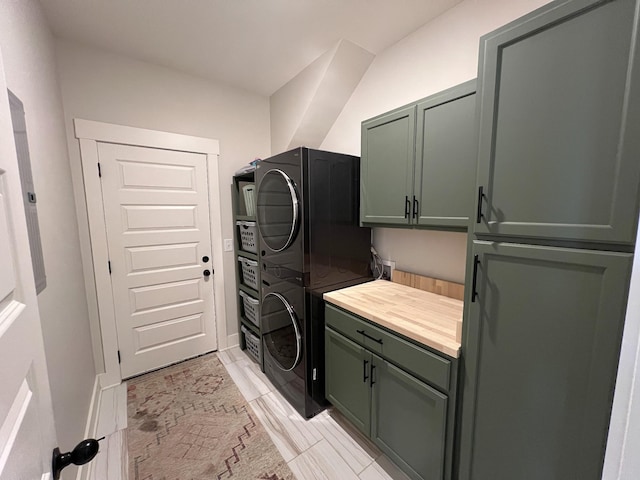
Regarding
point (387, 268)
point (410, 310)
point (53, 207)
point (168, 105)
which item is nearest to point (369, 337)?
point (410, 310)

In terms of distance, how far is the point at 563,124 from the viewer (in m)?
0.80

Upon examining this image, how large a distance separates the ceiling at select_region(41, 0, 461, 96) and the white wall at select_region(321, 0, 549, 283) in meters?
0.10

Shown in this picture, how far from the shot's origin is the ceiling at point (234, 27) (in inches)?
60.6

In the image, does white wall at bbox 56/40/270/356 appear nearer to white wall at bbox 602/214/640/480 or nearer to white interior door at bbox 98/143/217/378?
white interior door at bbox 98/143/217/378

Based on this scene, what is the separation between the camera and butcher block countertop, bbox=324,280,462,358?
1162 mm

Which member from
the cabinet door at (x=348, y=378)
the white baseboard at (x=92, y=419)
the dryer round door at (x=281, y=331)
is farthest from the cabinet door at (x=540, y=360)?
the white baseboard at (x=92, y=419)

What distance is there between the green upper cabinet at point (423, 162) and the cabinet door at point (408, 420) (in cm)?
81

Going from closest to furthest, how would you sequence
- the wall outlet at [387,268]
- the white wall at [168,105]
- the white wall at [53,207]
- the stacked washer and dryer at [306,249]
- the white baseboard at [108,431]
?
the white wall at [53,207] < the white baseboard at [108,431] < the stacked washer and dryer at [306,249] < the white wall at [168,105] < the wall outlet at [387,268]

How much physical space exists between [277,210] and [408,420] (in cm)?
144

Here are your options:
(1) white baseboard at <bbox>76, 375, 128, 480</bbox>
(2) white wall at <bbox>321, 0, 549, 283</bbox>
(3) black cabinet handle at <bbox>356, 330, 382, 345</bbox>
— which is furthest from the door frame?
(3) black cabinet handle at <bbox>356, 330, 382, 345</bbox>

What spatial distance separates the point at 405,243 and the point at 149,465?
2109mm

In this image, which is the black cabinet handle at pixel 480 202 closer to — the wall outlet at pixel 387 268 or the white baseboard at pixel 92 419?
the wall outlet at pixel 387 268

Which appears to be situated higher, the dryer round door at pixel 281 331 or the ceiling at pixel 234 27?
the ceiling at pixel 234 27

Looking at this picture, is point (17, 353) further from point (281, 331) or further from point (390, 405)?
point (281, 331)
